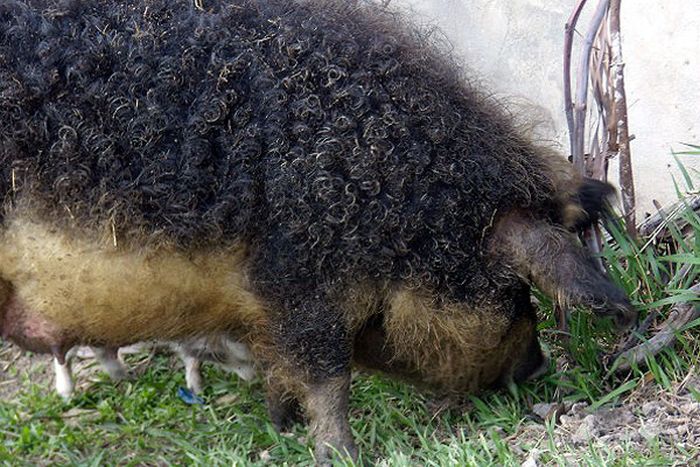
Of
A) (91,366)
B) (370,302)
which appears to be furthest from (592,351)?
(91,366)

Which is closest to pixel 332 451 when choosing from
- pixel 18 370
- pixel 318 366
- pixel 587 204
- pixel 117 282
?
pixel 318 366

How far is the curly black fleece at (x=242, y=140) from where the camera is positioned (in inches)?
130

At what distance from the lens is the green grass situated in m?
3.57

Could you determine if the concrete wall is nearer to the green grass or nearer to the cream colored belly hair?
the green grass

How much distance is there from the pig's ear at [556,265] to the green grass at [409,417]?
0.41 meters

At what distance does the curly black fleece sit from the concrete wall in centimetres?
182

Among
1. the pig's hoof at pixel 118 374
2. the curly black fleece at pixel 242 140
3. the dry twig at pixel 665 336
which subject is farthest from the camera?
the pig's hoof at pixel 118 374

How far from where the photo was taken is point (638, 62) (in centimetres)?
552

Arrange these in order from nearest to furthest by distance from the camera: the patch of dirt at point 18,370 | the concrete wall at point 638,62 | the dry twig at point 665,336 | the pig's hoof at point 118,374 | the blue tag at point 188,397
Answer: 1. the dry twig at point 665,336
2. the blue tag at point 188,397
3. the pig's hoof at point 118,374
4. the patch of dirt at point 18,370
5. the concrete wall at point 638,62

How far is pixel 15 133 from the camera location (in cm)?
328

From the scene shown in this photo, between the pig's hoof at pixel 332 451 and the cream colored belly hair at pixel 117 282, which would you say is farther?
the pig's hoof at pixel 332 451

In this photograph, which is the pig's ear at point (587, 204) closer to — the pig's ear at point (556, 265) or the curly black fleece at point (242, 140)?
the pig's ear at point (556, 265)

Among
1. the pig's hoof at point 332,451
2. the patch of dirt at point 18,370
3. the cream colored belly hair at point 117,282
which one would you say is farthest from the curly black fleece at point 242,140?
the patch of dirt at point 18,370

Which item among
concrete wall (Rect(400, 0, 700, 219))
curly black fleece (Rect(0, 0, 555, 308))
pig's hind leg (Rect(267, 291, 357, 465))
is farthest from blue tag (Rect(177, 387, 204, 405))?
concrete wall (Rect(400, 0, 700, 219))
